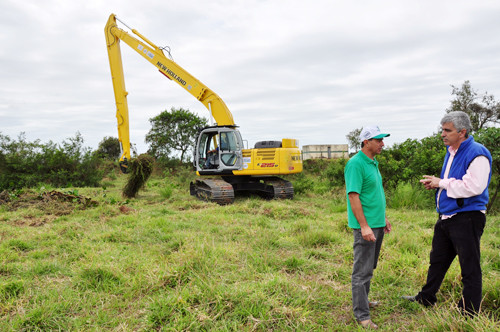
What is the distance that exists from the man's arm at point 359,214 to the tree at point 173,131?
20.3 m

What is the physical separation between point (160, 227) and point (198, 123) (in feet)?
55.9

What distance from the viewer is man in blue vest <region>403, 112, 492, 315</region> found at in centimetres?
285

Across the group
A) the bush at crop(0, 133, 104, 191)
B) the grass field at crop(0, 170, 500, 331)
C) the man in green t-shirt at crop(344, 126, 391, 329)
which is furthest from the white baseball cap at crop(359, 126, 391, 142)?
the bush at crop(0, 133, 104, 191)

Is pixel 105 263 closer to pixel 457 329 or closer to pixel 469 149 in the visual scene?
pixel 457 329

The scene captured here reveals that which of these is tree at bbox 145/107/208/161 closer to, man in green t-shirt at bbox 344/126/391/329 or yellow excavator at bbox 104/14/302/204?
yellow excavator at bbox 104/14/302/204

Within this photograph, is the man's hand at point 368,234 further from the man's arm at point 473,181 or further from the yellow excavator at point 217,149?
the yellow excavator at point 217,149

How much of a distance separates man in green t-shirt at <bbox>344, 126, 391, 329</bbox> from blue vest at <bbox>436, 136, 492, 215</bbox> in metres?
0.55

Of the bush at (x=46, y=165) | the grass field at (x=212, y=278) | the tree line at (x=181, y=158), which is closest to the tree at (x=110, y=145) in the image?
the tree line at (x=181, y=158)

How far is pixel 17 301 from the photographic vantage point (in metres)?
3.48

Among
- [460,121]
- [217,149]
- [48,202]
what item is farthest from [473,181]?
[48,202]

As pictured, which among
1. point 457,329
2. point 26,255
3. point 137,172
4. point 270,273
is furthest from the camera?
point 137,172

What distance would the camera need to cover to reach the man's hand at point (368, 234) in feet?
9.37

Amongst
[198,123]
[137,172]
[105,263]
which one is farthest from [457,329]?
[198,123]

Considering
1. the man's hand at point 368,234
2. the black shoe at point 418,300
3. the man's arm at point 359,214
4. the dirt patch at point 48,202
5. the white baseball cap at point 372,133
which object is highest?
the white baseball cap at point 372,133
